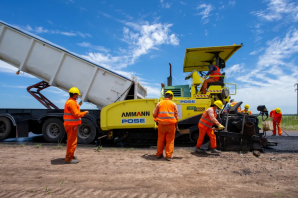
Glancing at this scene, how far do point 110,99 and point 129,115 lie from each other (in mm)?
1129

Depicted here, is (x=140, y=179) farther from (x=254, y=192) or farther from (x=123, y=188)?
(x=254, y=192)

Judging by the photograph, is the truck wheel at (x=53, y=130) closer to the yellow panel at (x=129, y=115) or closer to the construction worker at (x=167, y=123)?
the yellow panel at (x=129, y=115)

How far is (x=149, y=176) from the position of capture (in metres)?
3.21

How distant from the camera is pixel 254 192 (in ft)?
8.71

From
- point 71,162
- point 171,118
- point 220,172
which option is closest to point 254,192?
point 220,172

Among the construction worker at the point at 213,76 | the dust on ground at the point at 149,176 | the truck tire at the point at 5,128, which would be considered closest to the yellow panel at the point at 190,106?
the construction worker at the point at 213,76

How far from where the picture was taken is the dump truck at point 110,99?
5758 millimetres

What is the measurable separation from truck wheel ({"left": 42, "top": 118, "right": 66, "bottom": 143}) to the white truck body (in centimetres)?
116

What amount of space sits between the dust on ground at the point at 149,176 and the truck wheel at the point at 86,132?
1937mm

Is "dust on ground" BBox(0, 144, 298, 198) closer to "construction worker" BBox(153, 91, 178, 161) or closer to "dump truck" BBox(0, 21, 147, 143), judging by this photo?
"construction worker" BBox(153, 91, 178, 161)

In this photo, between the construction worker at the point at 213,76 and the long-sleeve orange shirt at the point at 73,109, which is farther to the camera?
the construction worker at the point at 213,76

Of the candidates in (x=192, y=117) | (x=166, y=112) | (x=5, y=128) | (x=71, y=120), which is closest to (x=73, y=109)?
(x=71, y=120)

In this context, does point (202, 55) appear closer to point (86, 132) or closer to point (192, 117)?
point (192, 117)

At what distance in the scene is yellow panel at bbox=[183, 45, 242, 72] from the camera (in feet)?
19.4
